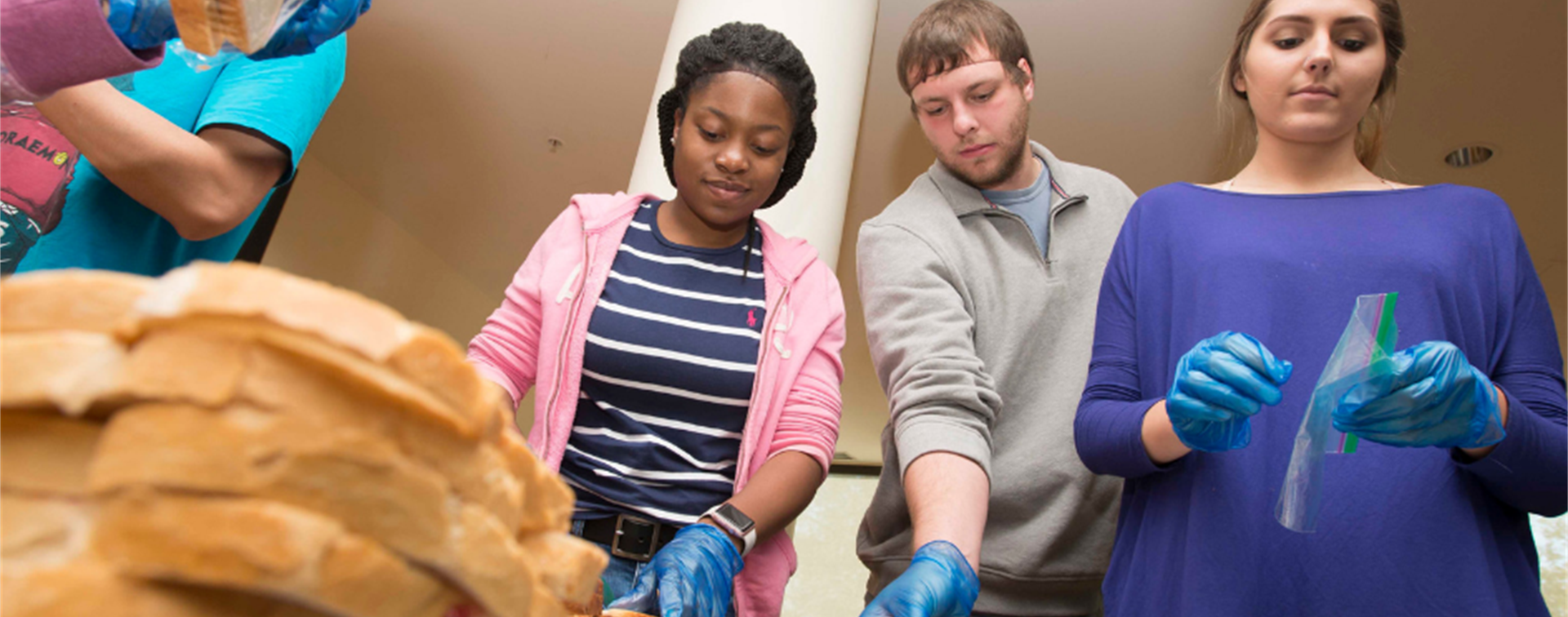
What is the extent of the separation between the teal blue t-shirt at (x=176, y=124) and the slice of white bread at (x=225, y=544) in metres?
0.83

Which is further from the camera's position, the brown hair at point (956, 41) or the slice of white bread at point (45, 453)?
the brown hair at point (956, 41)

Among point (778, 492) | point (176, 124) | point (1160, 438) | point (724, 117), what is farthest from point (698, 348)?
point (176, 124)

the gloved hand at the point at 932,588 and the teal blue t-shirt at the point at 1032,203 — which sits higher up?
the teal blue t-shirt at the point at 1032,203

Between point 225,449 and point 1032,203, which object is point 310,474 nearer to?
point 225,449

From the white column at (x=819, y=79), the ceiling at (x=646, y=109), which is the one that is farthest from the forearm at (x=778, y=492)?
the ceiling at (x=646, y=109)

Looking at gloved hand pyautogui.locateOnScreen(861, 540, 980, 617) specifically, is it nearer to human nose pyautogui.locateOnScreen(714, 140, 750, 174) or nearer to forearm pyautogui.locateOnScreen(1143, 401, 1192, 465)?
forearm pyautogui.locateOnScreen(1143, 401, 1192, 465)

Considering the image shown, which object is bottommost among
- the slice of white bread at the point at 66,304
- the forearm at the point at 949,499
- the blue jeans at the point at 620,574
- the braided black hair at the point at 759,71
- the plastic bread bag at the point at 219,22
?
the blue jeans at the point at 620,574

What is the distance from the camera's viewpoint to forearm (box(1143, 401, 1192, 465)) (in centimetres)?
94

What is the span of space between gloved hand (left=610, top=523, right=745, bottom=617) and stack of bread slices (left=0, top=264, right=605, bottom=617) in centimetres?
49

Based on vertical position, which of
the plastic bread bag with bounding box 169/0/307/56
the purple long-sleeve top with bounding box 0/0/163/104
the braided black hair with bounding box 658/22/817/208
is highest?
the braided black hair with bounding box 658/22/817/208

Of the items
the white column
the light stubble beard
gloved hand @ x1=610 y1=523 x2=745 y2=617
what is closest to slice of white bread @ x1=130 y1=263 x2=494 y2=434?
gloved hand @ x1=610 y1=523 x2=745 y2=617

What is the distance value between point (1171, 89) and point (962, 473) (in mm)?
3215

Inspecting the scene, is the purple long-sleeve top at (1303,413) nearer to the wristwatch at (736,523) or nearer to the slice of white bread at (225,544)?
the wristwatch at (736,523)

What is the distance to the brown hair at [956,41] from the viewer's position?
4.86ft
